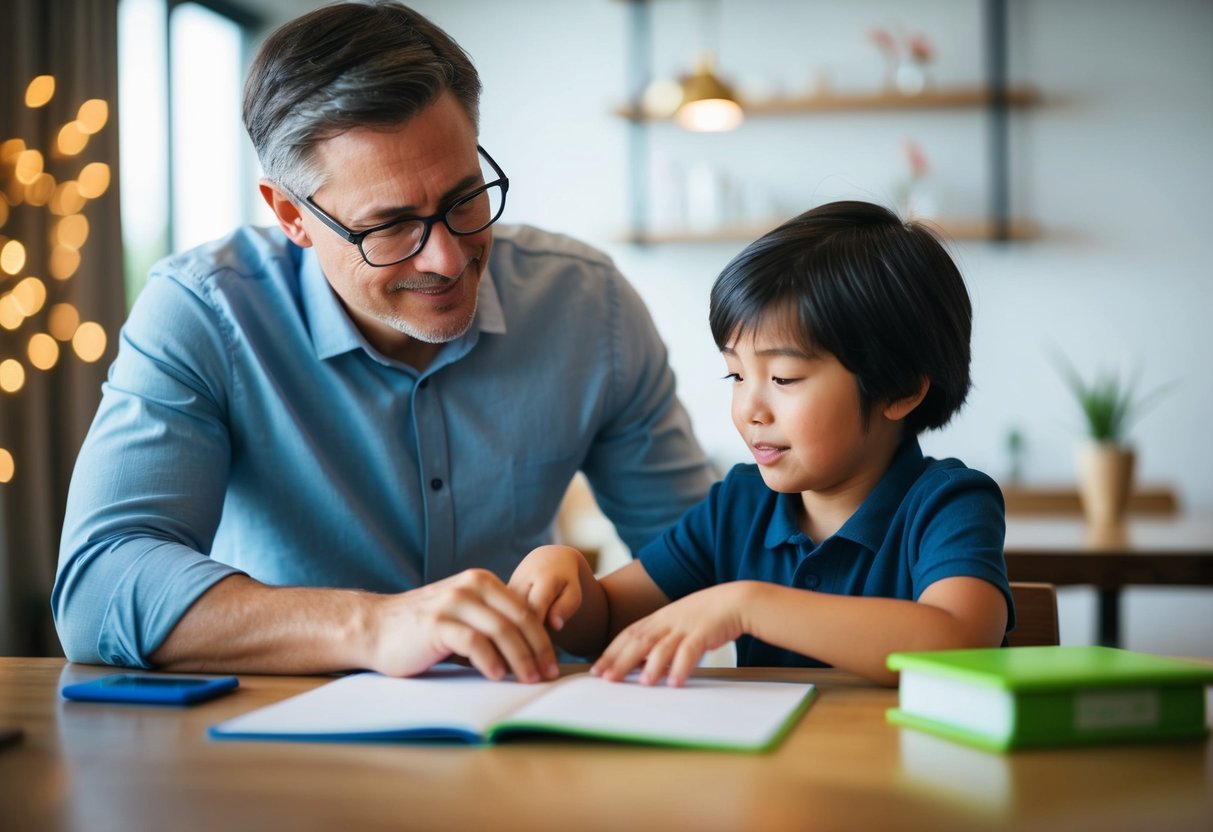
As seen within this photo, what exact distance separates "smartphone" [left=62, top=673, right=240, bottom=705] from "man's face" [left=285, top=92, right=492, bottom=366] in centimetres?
61

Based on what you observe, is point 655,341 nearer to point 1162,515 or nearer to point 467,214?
point 467,214

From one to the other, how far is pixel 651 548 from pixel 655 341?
0.50 meters

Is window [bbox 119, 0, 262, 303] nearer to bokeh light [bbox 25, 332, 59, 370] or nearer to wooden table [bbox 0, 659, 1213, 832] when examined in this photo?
bokeh light [bbox 25, 332, 59, 370]

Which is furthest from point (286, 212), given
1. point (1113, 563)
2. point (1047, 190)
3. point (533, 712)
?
point (1047, 190)

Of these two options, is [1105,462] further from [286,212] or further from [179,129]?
[179,129]

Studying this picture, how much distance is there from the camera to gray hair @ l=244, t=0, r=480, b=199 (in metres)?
1.47

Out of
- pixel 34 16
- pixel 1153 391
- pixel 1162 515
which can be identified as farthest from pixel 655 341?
pixel 1153 391

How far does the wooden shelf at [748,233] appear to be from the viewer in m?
4.34

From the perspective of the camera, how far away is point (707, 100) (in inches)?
150

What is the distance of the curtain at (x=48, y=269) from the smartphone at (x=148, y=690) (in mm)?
2431

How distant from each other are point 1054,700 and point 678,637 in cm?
32

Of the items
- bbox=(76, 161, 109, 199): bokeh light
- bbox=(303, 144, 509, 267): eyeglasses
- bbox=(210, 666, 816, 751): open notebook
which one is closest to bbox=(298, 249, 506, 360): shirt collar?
bbox=(303, 144, 509, 267): eyeglasses

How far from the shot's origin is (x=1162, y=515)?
132 inches

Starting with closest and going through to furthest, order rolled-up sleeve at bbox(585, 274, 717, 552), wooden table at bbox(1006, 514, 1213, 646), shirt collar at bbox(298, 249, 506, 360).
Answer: shirt collar at bbox(298, 249, 506, 360) → rolled-up sleeve at bbox(585, 274, 717, 552) → wooden table at bbox(1006, 514, 1213, 646)
